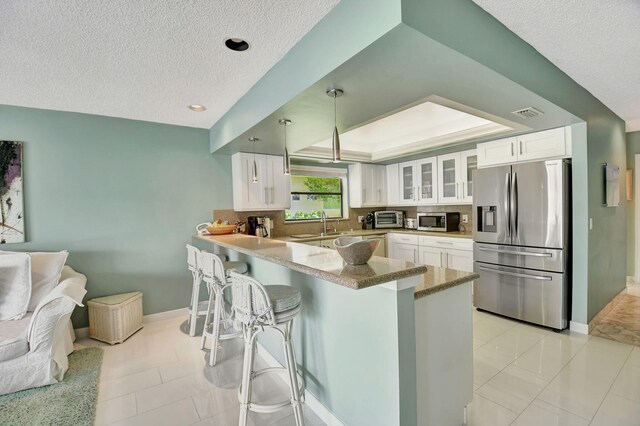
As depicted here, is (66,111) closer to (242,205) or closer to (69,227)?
(69,227)

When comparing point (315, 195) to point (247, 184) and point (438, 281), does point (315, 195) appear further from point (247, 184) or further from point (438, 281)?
point (438, 281)

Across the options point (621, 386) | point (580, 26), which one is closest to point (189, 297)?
point (621, 386)

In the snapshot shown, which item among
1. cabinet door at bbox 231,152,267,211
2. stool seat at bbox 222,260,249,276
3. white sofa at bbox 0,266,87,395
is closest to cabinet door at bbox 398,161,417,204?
cabinet door at bbox 231,152,267,211

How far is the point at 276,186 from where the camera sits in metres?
4.05

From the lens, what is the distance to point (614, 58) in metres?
2.19

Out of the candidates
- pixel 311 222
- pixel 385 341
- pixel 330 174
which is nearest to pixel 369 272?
pixel 385 341

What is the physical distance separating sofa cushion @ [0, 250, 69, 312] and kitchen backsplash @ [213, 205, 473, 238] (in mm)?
1610

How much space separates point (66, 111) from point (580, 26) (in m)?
4.43

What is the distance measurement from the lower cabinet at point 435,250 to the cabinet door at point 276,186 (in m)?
2.06

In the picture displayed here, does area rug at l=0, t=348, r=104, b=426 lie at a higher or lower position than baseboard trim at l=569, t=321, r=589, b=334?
lower

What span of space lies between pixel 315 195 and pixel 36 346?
3810 mm

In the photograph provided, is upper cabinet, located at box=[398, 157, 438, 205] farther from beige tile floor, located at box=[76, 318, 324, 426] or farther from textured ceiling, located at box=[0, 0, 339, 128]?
beige tile floor, located at box=[76, 318, 324, 426]

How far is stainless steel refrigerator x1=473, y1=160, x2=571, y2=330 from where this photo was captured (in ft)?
9.74

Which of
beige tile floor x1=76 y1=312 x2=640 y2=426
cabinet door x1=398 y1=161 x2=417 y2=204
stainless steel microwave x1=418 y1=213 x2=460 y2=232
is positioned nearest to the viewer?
beige tile floor x1=76 y1=312 x2=640 y2=426
